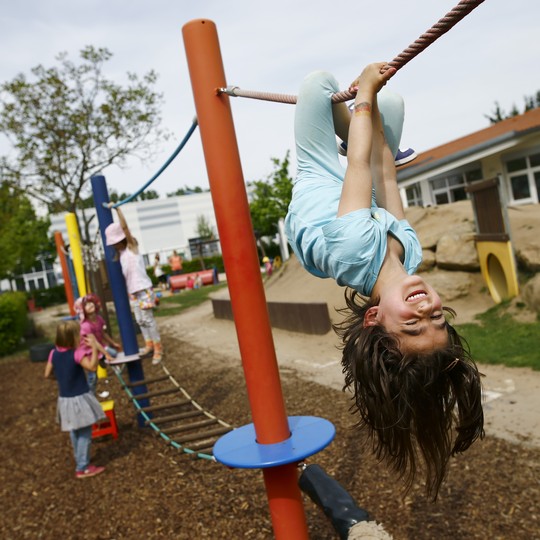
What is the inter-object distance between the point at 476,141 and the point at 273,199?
7.57m

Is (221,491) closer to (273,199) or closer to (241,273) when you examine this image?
(241,273)

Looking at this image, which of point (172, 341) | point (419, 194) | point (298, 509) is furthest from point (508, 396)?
point (419, 194)

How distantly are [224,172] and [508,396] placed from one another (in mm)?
4122

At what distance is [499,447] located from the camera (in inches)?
175

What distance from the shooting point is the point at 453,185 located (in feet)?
66.7

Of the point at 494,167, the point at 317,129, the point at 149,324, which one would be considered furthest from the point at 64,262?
the point at 494,167

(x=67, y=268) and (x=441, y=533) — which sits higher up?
(x=67, y=268)

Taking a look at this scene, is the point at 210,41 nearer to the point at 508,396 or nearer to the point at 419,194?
the point at 508,396

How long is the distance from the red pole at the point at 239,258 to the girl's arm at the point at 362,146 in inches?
35.5

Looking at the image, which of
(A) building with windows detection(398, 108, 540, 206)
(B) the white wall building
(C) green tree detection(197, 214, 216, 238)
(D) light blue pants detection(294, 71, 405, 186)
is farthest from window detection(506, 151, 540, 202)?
(B) the white wall building

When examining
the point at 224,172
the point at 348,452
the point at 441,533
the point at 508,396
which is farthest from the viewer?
the point at 508,396

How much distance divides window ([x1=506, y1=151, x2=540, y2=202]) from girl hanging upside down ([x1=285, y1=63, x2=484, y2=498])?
1691cm

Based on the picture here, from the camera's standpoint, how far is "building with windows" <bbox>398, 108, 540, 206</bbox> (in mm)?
16562

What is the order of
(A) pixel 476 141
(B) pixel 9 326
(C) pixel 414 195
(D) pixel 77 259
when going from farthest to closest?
(C) pixel 414 195, (A) pixel 476 141, (B) pixel 9 326, (D) pixel 77 259
